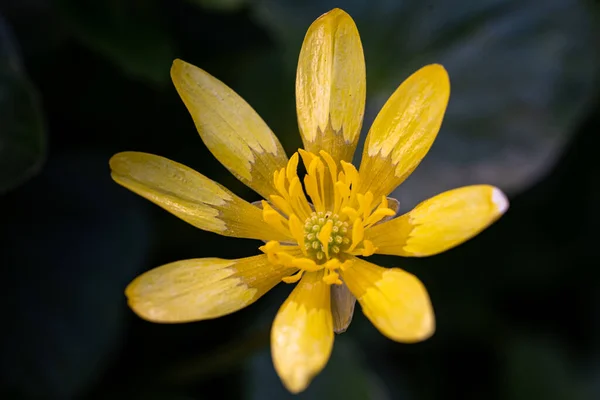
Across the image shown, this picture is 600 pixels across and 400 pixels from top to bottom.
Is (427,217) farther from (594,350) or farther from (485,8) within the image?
(594,350)

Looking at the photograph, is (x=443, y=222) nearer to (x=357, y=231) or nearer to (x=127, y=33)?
(x=357, y=231)

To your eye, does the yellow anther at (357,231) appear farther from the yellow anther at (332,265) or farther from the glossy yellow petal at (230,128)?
the glossy yellow petal at (230,128)

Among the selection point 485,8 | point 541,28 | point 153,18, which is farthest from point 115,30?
point 541,28

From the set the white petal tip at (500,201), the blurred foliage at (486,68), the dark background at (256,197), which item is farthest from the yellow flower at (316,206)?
the blurred foliage at (486,68)

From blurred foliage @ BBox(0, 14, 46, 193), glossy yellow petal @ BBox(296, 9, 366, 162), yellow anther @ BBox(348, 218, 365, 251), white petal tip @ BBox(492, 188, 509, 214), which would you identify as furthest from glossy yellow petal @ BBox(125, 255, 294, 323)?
blurred foliage @ BBox(0, 14, 46, 193)

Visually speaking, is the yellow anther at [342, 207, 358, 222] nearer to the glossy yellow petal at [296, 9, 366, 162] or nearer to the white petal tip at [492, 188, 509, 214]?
the glossy yellow petal at [296, 9, 366, 162]

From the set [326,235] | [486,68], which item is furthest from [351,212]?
[486,68]
